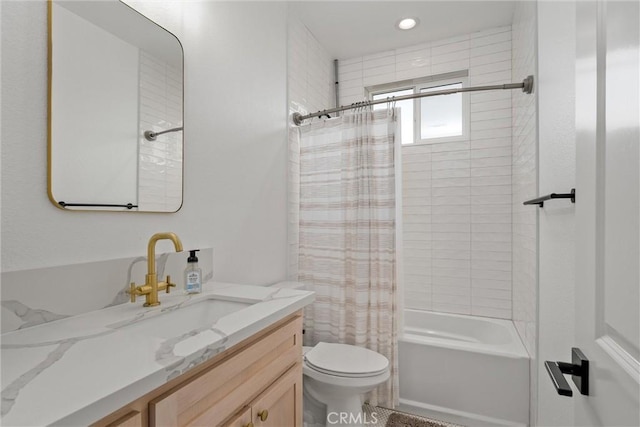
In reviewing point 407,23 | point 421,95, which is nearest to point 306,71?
point 407,23

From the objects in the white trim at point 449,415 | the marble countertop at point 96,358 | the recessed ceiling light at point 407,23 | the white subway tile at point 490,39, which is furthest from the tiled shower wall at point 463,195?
the marble countertop at point 96,358

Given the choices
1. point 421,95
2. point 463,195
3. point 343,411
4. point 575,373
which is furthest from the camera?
point 463,195

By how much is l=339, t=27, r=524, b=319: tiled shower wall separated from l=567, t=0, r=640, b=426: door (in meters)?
2.09

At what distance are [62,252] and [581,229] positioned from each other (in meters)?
1.34

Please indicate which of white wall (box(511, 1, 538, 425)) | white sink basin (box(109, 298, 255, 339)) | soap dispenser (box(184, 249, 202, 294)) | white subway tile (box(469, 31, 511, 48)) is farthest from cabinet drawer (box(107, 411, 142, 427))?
white subway tile (box(469, 31, 511, 48))

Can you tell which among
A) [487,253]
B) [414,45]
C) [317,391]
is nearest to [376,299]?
[317,391]

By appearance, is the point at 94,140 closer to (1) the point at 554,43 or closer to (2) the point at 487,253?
(1) the point at 554,43

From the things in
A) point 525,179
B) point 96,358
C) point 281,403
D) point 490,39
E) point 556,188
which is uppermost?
point 490,39

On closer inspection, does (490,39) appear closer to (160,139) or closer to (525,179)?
(525,179)

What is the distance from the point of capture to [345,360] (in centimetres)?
177

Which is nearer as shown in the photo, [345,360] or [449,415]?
[345,360]

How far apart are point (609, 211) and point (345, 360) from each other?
59.7 inches

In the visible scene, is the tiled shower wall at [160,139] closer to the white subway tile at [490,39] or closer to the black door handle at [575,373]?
the black door handle at [575,373]

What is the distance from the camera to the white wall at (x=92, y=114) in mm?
991
